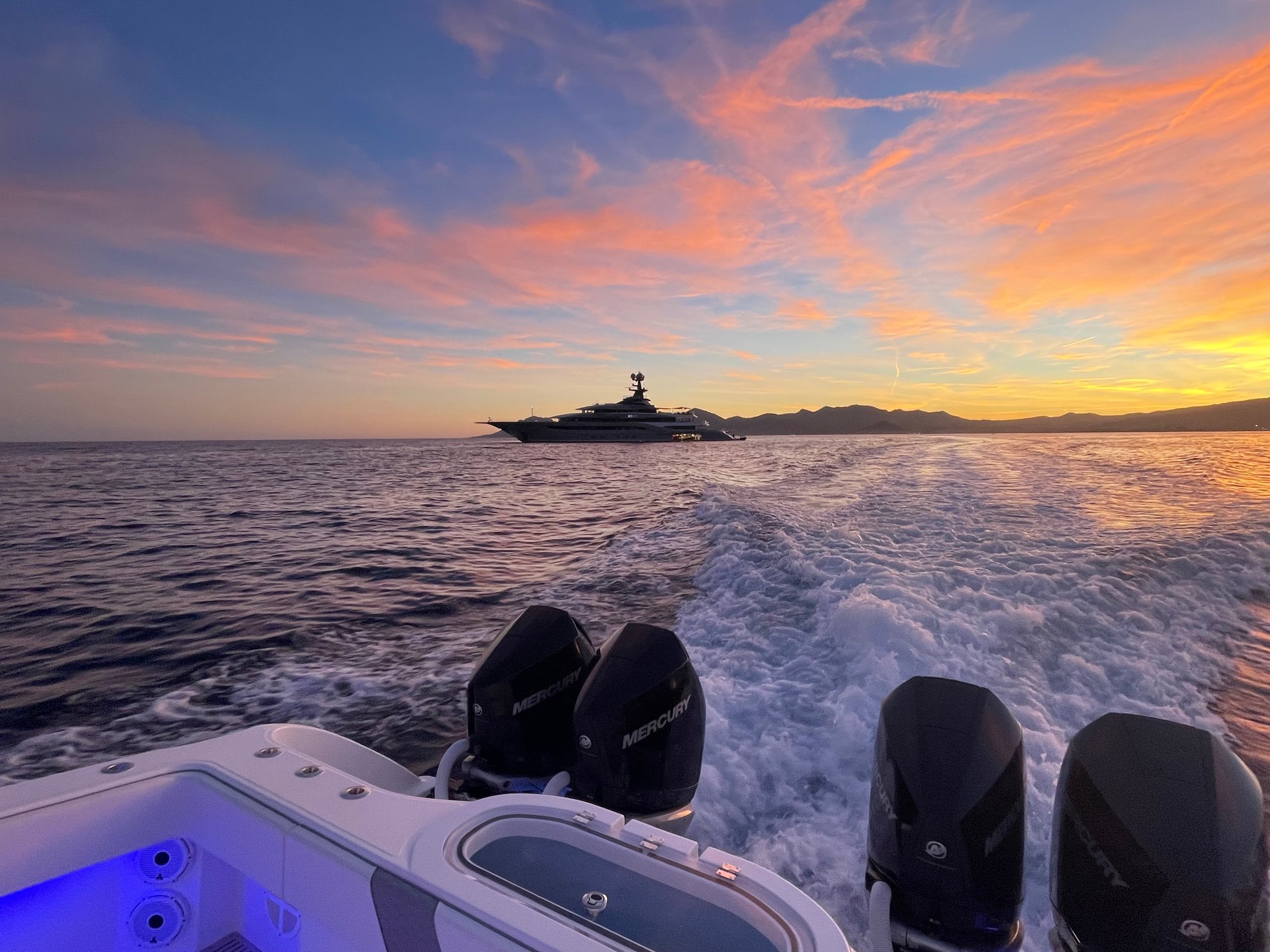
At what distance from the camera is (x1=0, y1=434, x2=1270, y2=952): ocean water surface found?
3.04 metres

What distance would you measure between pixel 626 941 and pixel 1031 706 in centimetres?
302

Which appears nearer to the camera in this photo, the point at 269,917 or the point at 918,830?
the point at 918,830

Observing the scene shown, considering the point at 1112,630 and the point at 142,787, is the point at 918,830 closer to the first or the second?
the point at 142,787

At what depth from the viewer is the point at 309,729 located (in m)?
2.08

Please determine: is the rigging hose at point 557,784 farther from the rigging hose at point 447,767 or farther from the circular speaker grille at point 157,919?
the circular speaker grille at point 157,919

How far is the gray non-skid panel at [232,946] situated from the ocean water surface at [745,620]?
1521 millimetres

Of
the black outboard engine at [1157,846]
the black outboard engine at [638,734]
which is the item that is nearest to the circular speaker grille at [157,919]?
the black outboard engine at [638,734]

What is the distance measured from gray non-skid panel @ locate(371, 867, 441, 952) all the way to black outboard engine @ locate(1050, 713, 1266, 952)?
127 cm

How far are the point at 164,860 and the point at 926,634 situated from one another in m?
3.87

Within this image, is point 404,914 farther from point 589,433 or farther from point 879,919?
point 589,433

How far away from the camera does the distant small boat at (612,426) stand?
58188 millimetres

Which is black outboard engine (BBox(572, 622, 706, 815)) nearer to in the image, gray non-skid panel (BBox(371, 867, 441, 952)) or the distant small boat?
gray non-skid panel (BBox(371, 867, 441, 952))

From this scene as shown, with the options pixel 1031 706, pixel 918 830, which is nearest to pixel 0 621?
pixel 918 830

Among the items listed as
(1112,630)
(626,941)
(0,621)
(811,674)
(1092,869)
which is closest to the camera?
(626,941)
